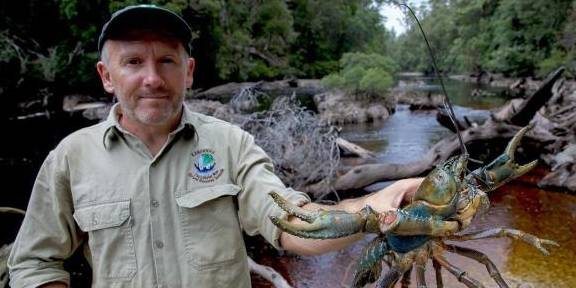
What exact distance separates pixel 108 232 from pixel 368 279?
1.16 metres

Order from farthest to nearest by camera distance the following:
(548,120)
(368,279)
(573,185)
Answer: (548,120)
(573,185)
(368,279)

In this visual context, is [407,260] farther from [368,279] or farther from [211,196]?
[211,196]

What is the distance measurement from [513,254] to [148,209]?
6219 millimetres

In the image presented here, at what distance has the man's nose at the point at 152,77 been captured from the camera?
220 cm

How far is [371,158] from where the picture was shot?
12656 mm

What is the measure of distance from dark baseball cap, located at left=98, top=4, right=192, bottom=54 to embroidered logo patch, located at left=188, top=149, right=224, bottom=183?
1.83 ft

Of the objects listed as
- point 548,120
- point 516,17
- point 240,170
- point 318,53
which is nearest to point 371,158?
point 548,120

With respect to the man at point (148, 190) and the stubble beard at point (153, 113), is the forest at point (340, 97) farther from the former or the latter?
the stubble beard at point (153, 113)

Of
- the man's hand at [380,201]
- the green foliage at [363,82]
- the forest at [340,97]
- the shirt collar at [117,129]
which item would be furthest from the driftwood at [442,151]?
the green foliage at [363,82]

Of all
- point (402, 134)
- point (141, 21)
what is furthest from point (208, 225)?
point (402, 134)

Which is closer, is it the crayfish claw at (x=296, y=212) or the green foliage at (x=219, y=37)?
the crayfish claw at (x=296, y=212)

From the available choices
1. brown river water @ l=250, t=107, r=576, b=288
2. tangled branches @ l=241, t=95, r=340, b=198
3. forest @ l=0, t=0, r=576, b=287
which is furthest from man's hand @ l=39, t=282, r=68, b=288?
tangled branches @ l=241, t=95, r=340, b=198

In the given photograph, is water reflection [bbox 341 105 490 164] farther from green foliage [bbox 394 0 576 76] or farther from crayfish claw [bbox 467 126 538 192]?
crayfish claw [bbox 467 126 538 192]

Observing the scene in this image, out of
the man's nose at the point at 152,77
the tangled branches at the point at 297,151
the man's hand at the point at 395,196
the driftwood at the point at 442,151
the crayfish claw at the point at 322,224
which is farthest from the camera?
the driftwood at the point at 442,151
